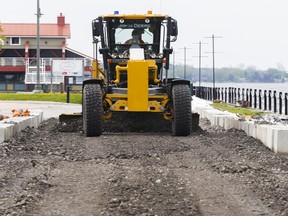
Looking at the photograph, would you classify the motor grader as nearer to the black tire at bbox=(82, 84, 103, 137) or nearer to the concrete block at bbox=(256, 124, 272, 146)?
the black tire at bbox=(82, 84, 103, 137)

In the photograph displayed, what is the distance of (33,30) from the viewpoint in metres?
88.1

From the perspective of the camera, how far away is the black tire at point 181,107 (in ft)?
55.6

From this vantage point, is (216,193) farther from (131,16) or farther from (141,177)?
(131,16)

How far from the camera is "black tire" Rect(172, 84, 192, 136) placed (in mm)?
16938

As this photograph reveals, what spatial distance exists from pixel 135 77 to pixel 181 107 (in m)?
1.26

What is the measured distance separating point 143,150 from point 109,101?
3.82 m

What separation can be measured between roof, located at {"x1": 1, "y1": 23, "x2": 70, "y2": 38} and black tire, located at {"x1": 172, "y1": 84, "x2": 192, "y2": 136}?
70912 millimetres

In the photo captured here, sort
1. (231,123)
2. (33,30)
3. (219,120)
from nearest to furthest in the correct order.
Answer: (231,123), (219,120), (33,30)

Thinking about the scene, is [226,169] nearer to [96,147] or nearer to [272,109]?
[96,147]

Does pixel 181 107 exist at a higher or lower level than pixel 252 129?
higher

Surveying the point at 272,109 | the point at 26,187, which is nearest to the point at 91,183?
the point at 26,187

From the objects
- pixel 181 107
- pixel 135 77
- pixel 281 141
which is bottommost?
pixel 281 141

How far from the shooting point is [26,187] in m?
9.28

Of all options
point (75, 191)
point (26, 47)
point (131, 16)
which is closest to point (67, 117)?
point (131, 16)
